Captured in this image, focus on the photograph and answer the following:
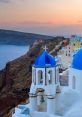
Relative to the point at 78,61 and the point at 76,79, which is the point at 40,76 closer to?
the point at 76,79

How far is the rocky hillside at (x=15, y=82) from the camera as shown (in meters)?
36.5

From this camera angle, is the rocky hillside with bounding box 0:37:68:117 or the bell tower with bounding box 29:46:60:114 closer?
the bell tower with bounding box 29:46:60:114

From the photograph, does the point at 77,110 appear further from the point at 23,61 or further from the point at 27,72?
the point at 23,61

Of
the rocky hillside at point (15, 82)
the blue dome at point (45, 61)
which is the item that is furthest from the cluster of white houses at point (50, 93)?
the rocky hillside at point (15, 82)

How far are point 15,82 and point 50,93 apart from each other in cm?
2618

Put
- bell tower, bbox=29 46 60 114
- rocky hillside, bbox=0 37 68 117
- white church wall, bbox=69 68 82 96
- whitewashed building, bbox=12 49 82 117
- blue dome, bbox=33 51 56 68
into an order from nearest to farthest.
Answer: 1. whitewashed building, bbox=12 49 82 117
2. bell tower, bbox=29 46 60 114
3. blue dome, bbox=33 51 56 68
4. white church wall, bbox=69 68 82 96
5. rocky hillside, bbox=0 37 68 117

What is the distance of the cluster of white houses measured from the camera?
590 inches

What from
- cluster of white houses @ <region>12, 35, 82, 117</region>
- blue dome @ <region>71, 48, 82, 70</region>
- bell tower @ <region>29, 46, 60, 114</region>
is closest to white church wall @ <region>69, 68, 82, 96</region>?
cluster of white houses @ <region>12, 35, 82, 117</region>

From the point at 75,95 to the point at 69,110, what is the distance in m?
0.89

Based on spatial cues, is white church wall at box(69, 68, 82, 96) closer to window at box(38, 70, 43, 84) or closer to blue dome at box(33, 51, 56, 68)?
blue dome at box(33, 51, 56, 68)

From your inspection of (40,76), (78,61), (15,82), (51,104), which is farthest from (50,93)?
(15,82)

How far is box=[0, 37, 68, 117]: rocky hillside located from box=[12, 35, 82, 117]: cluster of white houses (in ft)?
53.2

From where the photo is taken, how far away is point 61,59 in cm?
3316

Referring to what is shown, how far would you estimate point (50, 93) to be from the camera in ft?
49.5
